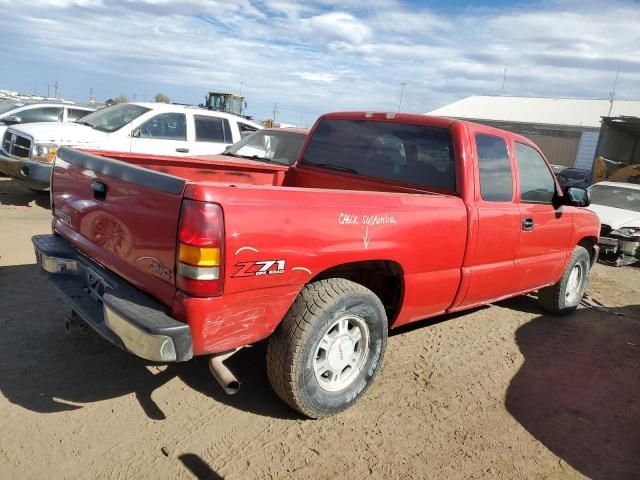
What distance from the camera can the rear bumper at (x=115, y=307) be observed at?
245 cm

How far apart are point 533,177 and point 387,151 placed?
1429mm

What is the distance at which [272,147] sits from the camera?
8242mm

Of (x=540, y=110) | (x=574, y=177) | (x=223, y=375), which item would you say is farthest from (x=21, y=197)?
(x=540, y=110)

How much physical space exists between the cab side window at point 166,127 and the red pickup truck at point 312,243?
17.4ft

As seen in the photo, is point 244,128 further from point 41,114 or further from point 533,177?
point 533,177

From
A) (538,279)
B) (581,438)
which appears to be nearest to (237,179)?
(538,279)

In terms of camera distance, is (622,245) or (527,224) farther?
(622,245)

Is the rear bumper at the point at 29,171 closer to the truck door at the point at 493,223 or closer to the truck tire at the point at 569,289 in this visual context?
the truck door at the point at 493,223

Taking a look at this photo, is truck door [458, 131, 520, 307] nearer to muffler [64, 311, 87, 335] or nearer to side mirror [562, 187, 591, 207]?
side mirror [562, 187, 591, 207]

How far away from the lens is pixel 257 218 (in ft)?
8.32

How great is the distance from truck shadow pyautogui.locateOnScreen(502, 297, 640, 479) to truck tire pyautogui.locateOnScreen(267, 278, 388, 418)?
1128mm

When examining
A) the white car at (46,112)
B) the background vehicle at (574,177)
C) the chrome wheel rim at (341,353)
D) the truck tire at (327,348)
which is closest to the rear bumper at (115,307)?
the truck tire at (327,348)

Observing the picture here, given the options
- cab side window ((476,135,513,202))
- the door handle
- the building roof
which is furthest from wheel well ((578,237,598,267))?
the building roof

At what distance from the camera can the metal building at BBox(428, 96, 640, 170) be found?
37250 millimetres
